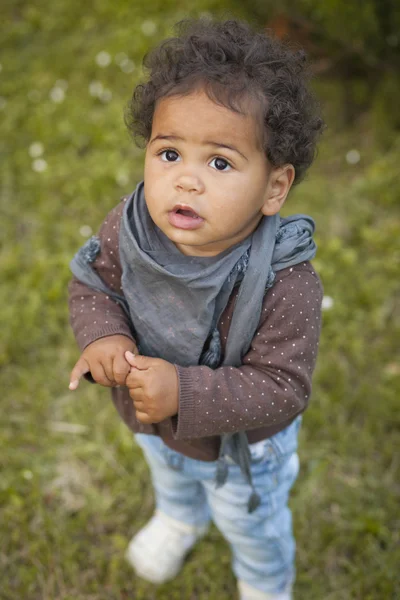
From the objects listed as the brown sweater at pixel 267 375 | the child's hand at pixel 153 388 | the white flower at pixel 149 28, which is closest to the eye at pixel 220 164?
the brown sweater at pixel 267 375

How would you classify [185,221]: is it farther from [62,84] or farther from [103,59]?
[103,59]

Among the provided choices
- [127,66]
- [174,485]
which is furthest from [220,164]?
[127,66]

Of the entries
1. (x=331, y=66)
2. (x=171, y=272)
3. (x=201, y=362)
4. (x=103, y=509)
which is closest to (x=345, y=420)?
(x=103, y=509)

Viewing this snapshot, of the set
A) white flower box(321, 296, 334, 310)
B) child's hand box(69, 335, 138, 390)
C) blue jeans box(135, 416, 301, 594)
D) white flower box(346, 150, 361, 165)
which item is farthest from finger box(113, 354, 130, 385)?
white flower box(346, 150, 361, 165)

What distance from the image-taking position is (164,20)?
16.4ft

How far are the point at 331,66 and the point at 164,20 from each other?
5.38 ft

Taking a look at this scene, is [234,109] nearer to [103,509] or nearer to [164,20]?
[103,509]

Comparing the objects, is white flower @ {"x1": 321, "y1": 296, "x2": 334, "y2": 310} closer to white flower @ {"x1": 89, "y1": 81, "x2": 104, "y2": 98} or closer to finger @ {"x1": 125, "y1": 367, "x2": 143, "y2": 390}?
finger @ {"x1": 125, "y1": 367, "x2": 143, "y2": 390}

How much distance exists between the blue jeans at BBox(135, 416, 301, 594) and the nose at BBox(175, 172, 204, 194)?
74cm

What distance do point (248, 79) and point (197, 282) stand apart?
0.46 metres

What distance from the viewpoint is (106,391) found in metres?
2.85

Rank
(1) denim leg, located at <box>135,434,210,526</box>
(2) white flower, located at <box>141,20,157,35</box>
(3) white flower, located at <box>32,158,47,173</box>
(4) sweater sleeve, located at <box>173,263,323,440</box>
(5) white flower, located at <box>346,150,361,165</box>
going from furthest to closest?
(2) white flower, located at <box>141,20,157,35</box>
(3) white flower, located at <box>32,158,47,173</box>
(5) white flower, located at <box>346,150,361,165</box>
(1) denim leg, located at <box>135,434,210,526</box>
(4) sweater sleeve, located at <box>173,263,323,440</box>

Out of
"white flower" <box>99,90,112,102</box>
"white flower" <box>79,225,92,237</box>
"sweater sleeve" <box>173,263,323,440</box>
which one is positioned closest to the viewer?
"sweater sleeve" <box>173,263,323,440</box>

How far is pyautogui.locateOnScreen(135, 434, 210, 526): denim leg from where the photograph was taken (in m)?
1.80
